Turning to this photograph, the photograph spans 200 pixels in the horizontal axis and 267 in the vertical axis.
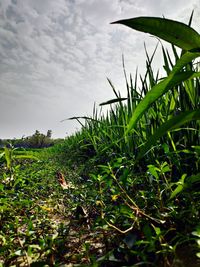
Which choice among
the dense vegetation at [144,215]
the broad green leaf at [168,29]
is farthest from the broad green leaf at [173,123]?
the broad green leaf at [168,29]

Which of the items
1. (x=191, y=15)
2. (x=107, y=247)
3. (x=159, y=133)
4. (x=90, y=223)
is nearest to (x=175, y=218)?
(x=107, y=247)

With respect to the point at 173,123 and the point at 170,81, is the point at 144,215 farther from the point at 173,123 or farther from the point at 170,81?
the point at 170,81

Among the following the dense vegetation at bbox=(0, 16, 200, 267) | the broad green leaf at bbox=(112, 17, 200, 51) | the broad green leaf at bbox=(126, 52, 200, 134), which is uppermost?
the broad green leaf at bbox=(112, 17, 200, 51)

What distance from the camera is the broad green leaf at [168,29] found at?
0.76 metres

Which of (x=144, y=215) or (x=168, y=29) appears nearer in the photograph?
(x=168, y=29)

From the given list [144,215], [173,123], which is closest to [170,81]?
[173,123]

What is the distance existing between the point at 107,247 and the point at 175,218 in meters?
0.31

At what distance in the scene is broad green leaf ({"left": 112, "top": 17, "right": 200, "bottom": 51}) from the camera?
76 cm

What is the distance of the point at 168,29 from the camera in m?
0.78

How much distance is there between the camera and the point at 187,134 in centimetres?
150

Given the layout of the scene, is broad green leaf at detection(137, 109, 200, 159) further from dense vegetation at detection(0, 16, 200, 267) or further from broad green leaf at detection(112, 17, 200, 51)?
broad green leaf at detection(112, 17, 200, 51)

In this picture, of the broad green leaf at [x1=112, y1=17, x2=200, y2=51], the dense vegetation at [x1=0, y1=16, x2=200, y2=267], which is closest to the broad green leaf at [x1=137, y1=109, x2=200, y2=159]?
the dense vegetation at [x1=0, y1=16, x2=200, y2=267]

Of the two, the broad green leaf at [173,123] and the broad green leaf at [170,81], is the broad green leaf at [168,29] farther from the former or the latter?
the broad green leaf at [173,123]

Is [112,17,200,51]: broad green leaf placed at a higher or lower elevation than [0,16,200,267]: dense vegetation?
higher
